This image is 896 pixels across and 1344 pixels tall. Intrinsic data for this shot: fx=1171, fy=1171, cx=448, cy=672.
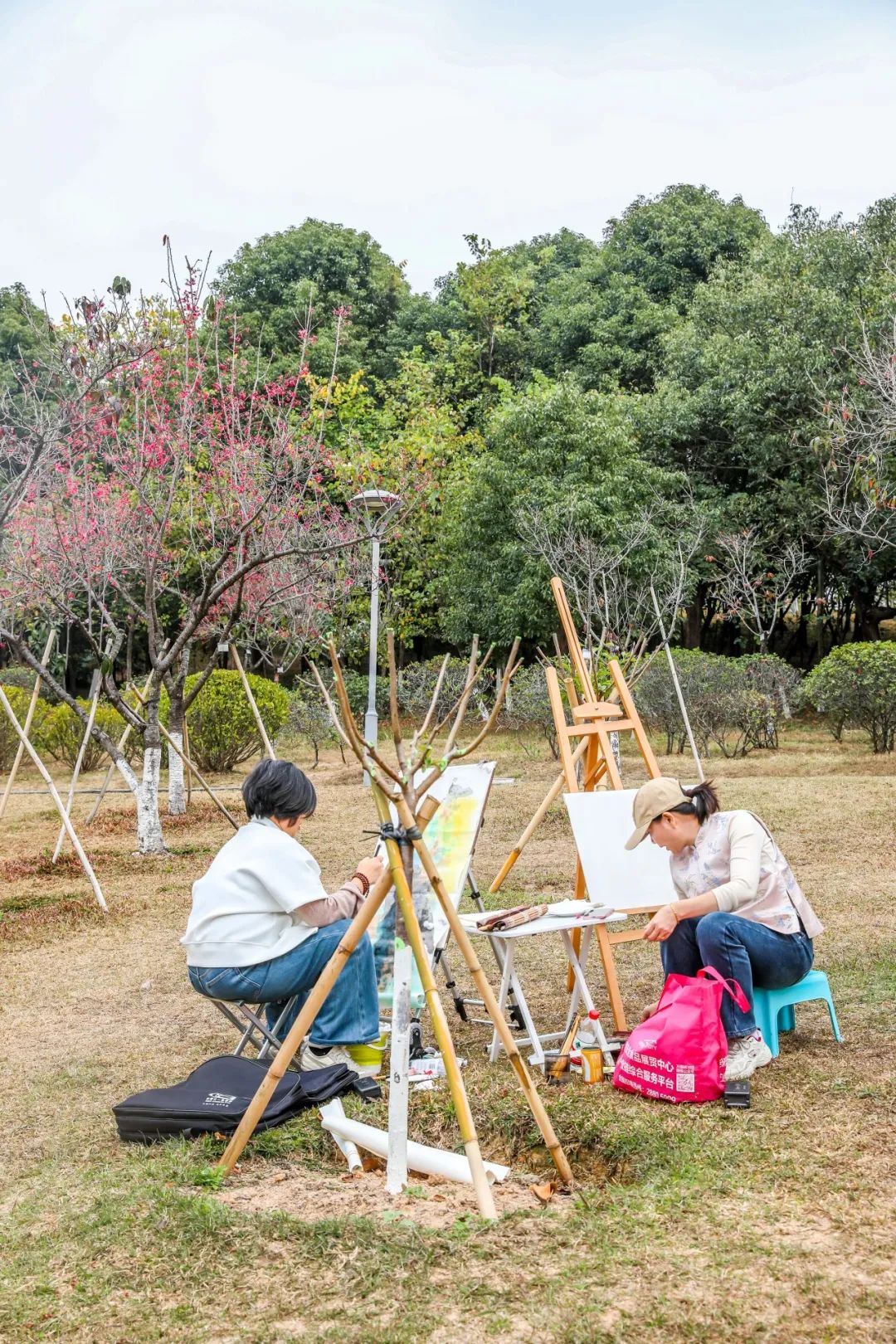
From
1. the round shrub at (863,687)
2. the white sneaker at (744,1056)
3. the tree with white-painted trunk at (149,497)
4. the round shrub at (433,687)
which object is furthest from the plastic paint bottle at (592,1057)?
the round shrub at (433,687)

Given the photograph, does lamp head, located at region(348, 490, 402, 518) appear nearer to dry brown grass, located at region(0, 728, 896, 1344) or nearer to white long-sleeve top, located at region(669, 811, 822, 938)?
dry brown grass, located at region(0, 728, 896, 1344)

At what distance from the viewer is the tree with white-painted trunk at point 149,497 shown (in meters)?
8.82

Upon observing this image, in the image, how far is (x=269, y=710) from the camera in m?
14.4

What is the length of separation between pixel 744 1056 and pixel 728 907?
0.45 meters

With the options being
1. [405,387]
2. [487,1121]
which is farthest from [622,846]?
[405,387]

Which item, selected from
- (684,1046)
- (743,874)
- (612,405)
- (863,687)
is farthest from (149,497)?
(612,405)

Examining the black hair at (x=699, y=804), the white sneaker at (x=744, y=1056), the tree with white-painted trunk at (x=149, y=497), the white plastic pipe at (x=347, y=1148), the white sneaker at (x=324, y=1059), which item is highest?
the tree with white-painted trunk at (x=149, y=497)

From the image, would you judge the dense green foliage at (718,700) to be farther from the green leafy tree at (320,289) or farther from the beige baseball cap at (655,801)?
the green leafy tree at (320,289)

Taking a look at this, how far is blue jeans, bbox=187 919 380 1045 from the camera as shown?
144 inches

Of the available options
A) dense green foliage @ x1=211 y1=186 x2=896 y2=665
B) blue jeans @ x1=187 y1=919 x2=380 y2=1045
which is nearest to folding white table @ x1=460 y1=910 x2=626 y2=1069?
blue jeans @ x1=187 y1=919 x2=380 y2=1045

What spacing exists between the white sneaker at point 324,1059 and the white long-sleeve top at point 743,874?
125 centimetres

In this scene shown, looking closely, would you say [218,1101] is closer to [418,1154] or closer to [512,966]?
[418,1154]

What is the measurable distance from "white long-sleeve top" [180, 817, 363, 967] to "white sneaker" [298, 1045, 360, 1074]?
448 millimetres

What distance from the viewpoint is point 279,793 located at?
3.75 metres
